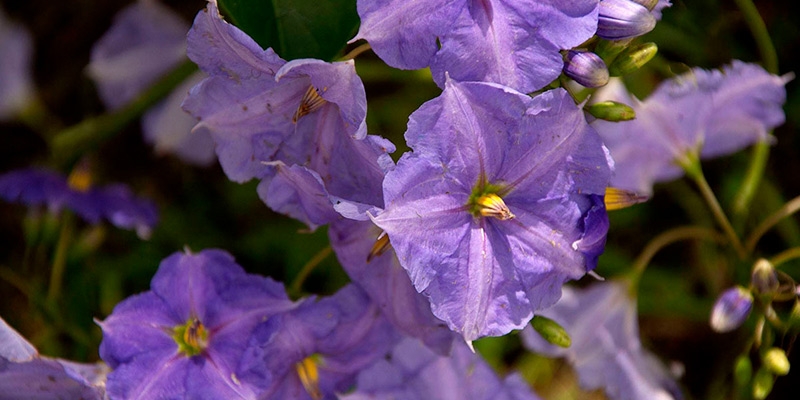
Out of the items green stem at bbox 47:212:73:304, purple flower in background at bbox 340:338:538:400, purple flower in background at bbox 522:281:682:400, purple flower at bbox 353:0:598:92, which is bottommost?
purple flower in background at bbox 522:281:682:400

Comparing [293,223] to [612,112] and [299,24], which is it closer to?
[299,24]

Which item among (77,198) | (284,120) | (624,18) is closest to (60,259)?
(77,198)

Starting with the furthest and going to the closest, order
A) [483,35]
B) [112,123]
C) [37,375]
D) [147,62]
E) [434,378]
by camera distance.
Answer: [147,62] → [112,123] → [434,378] → [37,375] → [483,35]

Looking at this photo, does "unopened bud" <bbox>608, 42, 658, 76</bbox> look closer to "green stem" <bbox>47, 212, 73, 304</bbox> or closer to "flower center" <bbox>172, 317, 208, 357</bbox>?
"flower center" <bbox>172, 317, 208, 357</bbox>

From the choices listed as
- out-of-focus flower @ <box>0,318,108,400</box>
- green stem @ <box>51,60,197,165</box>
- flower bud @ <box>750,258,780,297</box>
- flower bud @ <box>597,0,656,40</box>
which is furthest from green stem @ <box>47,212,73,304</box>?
flower bud @ <box>750,258,780,297</box>

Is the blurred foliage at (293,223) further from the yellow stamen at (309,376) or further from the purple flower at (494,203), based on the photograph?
the purple flower at (494,203)
